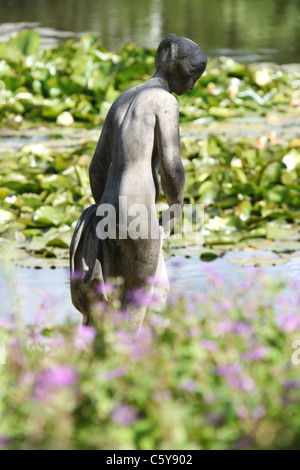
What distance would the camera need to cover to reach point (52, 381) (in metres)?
1.87

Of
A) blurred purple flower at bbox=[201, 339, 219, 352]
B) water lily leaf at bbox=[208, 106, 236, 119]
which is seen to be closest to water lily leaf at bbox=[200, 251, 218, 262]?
blurred purple flower at bbox=[201, 339, 219, 352]

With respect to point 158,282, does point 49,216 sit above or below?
below

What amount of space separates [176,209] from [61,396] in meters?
1.46

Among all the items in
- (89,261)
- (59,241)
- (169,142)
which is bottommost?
(59,241)

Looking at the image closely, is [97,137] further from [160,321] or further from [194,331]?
[194,331]

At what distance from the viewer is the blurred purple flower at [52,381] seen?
1.87m

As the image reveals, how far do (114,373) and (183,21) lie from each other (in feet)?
57.5

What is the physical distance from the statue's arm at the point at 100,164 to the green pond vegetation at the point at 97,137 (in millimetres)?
694

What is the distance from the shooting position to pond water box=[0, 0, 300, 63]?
594 inches

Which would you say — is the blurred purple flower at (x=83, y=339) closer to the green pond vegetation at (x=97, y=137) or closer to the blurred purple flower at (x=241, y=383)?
the blurred purple flower at (x=241, y=383)

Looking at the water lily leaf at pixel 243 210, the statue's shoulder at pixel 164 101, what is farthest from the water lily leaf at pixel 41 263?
the statue's shoulder at pixel 164 101

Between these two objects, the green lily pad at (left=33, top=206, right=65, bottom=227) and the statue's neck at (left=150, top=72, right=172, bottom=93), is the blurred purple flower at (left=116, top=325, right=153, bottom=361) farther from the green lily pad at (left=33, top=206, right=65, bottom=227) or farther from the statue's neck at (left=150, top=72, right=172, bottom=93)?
the green lily pad at (left=33, top=206, right=65, bottom=227)

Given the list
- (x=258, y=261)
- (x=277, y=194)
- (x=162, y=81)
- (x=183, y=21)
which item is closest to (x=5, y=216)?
(x=258, y=261)

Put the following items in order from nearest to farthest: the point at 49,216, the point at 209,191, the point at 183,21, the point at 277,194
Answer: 1. the point at 49,216
2. the point at 277,194
3. the point at 209,191
4. the point at 183,21
